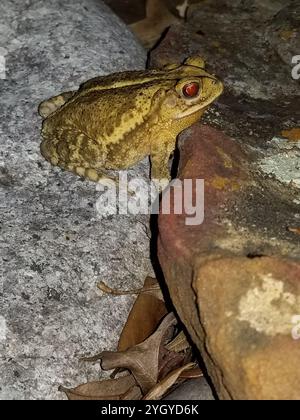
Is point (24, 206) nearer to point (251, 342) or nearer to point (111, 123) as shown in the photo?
point (111, 123)

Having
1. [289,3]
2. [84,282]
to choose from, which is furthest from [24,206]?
[289,3]

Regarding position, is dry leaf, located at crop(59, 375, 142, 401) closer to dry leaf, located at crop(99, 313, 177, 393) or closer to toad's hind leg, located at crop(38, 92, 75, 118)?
dry leaf, located at crop(99, 313, 177, 393)

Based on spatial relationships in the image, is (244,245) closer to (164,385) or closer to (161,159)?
(164,385)

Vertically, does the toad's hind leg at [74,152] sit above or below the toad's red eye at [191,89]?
below

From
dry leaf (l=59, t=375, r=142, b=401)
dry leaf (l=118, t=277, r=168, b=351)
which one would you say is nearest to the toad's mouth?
dry leaf (l=118, t=277, r=168, b=351)

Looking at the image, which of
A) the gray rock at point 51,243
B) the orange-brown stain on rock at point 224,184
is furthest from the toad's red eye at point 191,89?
the orange-brown stain on rock at point 224,184

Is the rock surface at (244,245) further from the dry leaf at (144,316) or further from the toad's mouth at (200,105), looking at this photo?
the dry leaf at (144,316)

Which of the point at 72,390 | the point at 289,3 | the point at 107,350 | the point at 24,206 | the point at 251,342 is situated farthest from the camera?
the point at 289,3
